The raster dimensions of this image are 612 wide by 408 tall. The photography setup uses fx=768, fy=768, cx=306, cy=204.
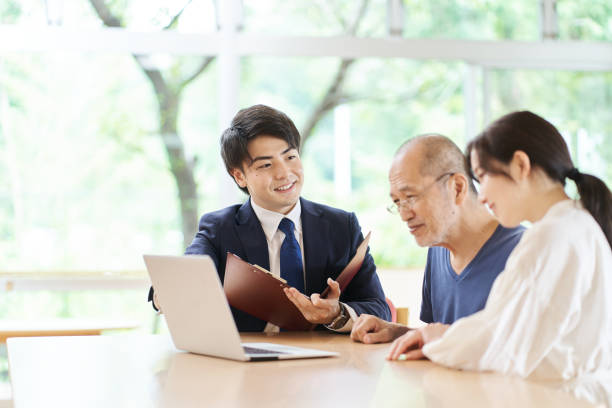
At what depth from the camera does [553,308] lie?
4.89ft

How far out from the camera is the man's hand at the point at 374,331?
7.03 feet

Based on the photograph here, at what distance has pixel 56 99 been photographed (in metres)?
5.11

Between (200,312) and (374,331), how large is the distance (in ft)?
1.86

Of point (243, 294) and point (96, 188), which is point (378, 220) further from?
point (243, 294)

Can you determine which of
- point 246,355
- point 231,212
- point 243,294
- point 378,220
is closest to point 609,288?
point 246,355

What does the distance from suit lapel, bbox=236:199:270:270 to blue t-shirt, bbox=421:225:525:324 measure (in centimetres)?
57

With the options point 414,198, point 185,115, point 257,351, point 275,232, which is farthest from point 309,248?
point 185,115

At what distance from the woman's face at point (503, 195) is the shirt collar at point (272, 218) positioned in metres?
0.99

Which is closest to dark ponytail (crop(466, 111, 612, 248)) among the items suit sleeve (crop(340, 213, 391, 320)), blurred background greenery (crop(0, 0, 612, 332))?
suit sleeve (crop(340, 213, 391, 320))

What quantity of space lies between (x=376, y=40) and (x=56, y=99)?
7.25 ft

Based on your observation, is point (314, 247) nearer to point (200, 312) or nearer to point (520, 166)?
point (200, 312)

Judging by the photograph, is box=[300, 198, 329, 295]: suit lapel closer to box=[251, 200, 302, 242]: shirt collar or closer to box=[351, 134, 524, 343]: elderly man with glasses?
box=[251, 200, 302, 242]: shirt collar

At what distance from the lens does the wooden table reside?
56.4 inches

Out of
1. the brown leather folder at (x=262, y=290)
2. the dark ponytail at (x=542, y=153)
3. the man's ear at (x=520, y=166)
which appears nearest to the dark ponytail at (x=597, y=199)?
the dark ponytail at (x=542, y=153)
